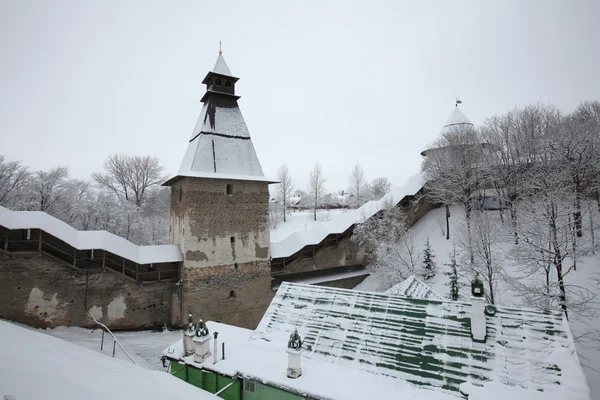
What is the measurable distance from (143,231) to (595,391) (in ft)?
88.4

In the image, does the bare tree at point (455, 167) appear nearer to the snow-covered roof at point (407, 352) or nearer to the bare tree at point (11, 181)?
the snow-covered roof at point (407, 352)

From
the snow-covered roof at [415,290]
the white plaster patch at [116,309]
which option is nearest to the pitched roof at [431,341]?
the snow-covered roof at [415,290]

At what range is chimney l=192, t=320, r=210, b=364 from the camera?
7.65 meters

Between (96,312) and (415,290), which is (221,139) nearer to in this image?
(96,312)

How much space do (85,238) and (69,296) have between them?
2.36 m

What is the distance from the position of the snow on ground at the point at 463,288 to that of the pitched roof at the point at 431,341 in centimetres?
447

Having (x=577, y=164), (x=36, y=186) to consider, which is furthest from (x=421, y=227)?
(x=36, y=186)

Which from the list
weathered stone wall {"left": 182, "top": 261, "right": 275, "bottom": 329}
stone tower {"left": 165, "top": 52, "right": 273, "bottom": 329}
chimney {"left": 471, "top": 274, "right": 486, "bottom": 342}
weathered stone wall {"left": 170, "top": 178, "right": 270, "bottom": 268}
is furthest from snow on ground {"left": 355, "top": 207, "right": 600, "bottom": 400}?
weathered stone wall {"left": 170, "top": 178, "right": 270, "bottom": 268}

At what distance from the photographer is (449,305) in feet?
25.2

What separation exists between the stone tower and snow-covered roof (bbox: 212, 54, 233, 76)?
2.0 inches

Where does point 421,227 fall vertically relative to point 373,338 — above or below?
above

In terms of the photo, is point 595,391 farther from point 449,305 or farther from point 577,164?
point 577,164

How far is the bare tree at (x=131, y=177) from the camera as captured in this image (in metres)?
27.9

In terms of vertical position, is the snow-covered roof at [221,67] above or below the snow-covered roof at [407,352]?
above
